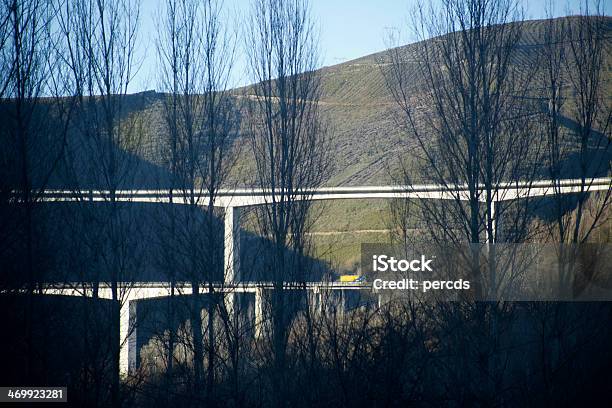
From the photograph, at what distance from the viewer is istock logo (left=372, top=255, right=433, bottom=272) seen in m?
11.2

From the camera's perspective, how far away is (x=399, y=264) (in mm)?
13852

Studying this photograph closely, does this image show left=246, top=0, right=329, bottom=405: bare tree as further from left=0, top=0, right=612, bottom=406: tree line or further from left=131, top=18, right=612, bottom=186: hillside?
left=131, top=18, right=612, bottom=186: hillside

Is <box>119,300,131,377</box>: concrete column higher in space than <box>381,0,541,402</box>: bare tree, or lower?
lower

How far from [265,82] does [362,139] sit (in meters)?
51.5

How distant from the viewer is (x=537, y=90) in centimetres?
1298

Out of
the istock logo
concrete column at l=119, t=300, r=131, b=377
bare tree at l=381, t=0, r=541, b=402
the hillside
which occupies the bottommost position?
concrete column at l=119, t=300, r=131, b=377

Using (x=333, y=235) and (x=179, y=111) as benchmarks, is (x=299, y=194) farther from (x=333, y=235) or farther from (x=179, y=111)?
(x=333, y=235)

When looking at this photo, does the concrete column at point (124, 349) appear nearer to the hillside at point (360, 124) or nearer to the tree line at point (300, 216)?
the tree line at point (300, 216)

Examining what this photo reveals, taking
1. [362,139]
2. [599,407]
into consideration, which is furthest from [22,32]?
[362,139]

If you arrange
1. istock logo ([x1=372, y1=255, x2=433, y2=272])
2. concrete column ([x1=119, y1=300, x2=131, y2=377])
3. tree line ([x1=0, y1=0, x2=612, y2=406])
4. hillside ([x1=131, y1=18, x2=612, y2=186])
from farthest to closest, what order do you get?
hillside ([x1=131, y1=18, x2=612, y2=186]), concrete column ([x1=119, y1=300, x2=131, y2=377]), istock logo ([x1=372, y1=255, x2=433, y2=272]), tree line ([x1=0, y1=0, x2=612, y2=406])

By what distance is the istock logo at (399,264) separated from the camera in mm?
11188
